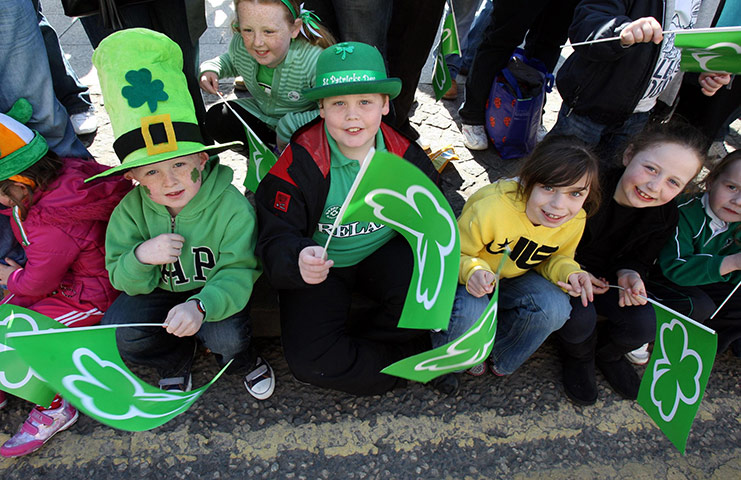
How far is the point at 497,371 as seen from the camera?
2.18 metres

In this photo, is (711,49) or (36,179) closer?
(36,179)

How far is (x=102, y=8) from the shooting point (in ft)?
6.65

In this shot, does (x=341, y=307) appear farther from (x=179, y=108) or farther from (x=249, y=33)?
(x=249, y=33)

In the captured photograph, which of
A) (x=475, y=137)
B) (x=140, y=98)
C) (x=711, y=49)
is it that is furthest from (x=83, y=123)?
(x=711, y=49)

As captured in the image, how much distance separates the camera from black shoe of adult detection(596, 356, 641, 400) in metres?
2.19

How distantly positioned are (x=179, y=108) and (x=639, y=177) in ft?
5.90

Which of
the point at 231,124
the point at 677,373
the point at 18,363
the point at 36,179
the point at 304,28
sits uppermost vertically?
the point at 304,28

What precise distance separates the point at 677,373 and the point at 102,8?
8.76 feet

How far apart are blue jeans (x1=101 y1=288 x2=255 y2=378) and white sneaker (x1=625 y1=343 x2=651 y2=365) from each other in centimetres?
182

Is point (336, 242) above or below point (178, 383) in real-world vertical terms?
above

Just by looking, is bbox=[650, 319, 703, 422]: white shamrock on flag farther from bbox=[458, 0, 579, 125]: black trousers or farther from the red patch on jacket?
bbox=[458, 0, 579, 125]: black trousers

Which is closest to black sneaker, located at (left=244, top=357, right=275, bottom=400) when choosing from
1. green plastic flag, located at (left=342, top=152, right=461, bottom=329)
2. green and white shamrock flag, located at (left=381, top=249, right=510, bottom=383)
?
green and white shamrock flag, located at (left=381, top=249, right=510, bottom=383)

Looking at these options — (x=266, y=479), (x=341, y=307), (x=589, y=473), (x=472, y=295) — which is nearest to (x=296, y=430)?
(x=266, y=479)

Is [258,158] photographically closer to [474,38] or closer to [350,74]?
[350,74]
